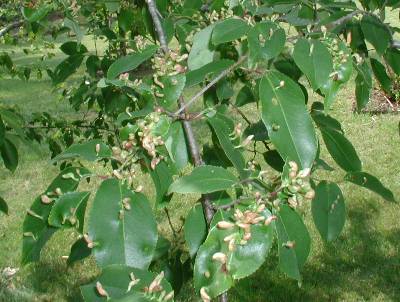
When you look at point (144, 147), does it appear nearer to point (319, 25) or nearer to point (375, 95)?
point (319, 25)

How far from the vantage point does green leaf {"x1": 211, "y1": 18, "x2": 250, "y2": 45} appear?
107 centimetres

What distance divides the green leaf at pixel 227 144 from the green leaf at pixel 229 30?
0.14m

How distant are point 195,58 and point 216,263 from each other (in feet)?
1.63

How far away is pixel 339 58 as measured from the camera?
1022mm

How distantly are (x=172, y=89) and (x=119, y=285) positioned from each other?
38 cm

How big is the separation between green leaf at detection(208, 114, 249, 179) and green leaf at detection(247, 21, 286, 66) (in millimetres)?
126

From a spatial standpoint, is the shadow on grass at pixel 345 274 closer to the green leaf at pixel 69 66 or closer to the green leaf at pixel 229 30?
the green leaf at pixel 69 66

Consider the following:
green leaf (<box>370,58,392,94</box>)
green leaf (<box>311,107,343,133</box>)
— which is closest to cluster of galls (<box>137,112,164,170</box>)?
green leaf (<box>311,107,343,133</box>)

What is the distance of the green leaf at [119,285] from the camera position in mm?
796

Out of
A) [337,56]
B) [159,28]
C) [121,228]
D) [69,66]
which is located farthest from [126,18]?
[121,228]

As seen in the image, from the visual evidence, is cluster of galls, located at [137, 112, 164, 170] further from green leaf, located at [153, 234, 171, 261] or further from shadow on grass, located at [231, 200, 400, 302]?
shadow on grass, located at [231, 200, 400, 302]

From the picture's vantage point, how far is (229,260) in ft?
2.69

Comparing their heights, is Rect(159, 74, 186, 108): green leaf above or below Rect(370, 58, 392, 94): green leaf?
above

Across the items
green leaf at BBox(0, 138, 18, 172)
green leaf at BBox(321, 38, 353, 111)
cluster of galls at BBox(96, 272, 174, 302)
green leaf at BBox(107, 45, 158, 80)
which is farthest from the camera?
green leaf at BBox(0, 138, 18, 172)
